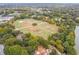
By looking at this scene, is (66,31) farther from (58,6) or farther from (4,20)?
(4,20)

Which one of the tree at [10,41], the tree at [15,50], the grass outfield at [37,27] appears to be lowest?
the tree at [15,50]

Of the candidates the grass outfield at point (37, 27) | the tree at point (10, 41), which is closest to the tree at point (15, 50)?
the tree at point (10, 41)

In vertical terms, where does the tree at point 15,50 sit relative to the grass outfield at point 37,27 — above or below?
below

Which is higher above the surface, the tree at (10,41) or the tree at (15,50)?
→ the tree at (10,41)

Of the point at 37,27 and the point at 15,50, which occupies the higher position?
the point at 37,27

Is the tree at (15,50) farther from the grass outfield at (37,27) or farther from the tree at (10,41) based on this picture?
the grass outfield at (37,27)

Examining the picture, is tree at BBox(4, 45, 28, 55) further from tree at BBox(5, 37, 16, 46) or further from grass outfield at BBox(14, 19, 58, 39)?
grass outfield at BBox(14, 19, 58, 39)

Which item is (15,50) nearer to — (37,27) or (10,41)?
(10,41)

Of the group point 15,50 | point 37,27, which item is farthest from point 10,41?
point 37,27

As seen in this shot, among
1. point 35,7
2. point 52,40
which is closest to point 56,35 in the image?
point 52,40
